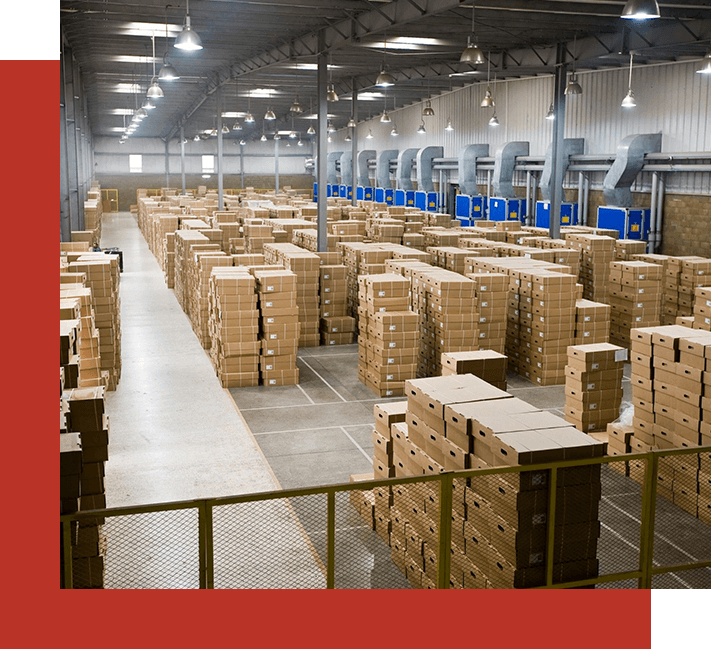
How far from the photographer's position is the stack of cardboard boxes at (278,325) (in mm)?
12547

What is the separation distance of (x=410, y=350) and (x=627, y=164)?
13.6 meters

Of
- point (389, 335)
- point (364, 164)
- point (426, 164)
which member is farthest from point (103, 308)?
point (364, 164)

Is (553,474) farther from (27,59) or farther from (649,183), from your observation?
(649,183)

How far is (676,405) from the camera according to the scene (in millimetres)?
8359

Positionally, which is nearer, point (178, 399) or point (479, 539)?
point (479, 539)

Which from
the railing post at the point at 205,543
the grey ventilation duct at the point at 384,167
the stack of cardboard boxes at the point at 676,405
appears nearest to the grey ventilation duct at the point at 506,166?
the grey ventilation duct at the point at 384,167

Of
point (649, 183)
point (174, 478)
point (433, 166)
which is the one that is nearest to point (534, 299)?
point (174, 478)

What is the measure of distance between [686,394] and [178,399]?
735 centimetres

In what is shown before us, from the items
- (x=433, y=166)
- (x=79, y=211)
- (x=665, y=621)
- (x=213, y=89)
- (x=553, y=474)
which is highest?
(x=213, y=89)

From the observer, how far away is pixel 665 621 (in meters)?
4.24

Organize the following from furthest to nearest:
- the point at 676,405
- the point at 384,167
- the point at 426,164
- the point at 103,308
Result: the point at 384,167 < the point at 426,164 < the point at 103,308 < the point at 676,405

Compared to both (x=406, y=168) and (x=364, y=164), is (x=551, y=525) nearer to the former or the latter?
(x=406, y=168)

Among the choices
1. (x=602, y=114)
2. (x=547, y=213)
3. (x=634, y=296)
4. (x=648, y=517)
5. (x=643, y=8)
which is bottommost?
(x=648, y=517)

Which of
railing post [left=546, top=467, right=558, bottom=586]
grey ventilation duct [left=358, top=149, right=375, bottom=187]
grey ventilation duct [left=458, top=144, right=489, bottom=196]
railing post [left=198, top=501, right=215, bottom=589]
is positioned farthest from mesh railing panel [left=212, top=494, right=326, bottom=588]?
grey ventilation duct [left=358, top=149, right=375, bottom=187]
